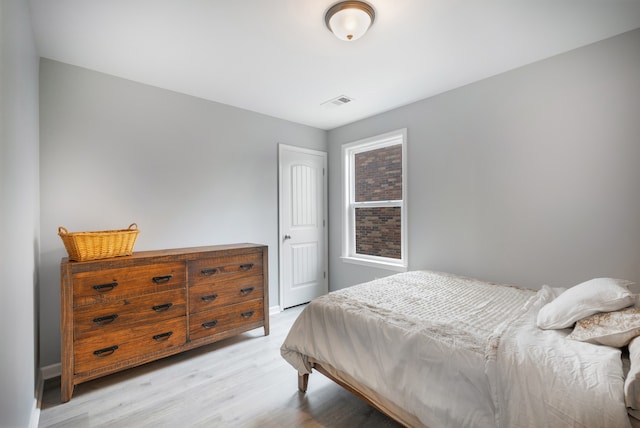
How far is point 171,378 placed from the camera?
2.23 metres

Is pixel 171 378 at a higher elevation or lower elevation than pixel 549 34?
lower

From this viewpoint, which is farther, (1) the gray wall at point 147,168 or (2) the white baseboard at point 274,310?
(2) the white baseboard at point 274,310

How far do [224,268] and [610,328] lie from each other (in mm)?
2564

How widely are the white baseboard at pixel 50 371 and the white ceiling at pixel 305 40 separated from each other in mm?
2364

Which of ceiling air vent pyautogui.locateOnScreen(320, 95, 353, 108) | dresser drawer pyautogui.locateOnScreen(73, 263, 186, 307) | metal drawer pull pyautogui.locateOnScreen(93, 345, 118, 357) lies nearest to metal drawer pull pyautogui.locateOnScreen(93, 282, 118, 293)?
dresser drawer pyautogui.locateOnScreen(73, 263, 186, 307)

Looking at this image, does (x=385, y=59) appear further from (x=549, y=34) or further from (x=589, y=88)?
(x=589, y=88)

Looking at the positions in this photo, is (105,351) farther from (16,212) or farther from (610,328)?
(610,328)

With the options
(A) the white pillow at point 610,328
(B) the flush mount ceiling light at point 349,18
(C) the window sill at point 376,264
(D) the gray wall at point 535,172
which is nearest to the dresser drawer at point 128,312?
(C) the window sill at point 376,264

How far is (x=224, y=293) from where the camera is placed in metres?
2.71

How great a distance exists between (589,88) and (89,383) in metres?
4.25

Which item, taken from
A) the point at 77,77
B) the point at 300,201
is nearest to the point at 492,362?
the point at 300,201

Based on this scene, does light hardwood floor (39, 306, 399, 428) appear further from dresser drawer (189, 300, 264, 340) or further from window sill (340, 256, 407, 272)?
window sill (340, 256, 407, 272)

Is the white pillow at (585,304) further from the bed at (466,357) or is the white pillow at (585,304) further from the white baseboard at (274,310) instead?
the white baseboard at (274,310)

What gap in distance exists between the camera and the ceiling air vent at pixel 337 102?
120 inches
